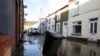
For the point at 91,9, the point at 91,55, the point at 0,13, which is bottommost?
the point at 91,55

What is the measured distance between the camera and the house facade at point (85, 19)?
2217 centimetres

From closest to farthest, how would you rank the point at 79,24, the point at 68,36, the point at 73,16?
the point at 79,24 → the point at 73,16 → the point at 68,36

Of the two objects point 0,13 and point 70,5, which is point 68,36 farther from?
point 0,13

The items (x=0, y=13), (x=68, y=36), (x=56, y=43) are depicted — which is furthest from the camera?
(x=68, y=36)

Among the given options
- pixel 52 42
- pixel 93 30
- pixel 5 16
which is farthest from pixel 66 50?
pixel 93 30

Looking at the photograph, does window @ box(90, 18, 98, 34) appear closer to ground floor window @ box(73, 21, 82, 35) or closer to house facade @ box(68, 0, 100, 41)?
house facade @ box(68, 0, 100, 41)

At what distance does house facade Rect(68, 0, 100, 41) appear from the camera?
2217cm

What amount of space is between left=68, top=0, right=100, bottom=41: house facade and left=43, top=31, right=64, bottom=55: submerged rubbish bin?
12.1 metres

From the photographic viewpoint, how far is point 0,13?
4.17 m

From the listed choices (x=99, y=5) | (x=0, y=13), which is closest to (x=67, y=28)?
(x=99, y=5)

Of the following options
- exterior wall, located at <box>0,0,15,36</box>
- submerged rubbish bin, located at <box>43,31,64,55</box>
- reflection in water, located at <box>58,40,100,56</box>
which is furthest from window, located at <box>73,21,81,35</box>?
exterior wall, located at <box>0,0,15,36</box>

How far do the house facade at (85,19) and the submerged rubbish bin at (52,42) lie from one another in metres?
12.1

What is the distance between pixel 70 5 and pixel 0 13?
2798 centimetres

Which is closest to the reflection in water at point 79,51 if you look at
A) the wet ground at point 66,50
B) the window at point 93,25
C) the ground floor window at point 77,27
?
the wet ground at point 66,50
